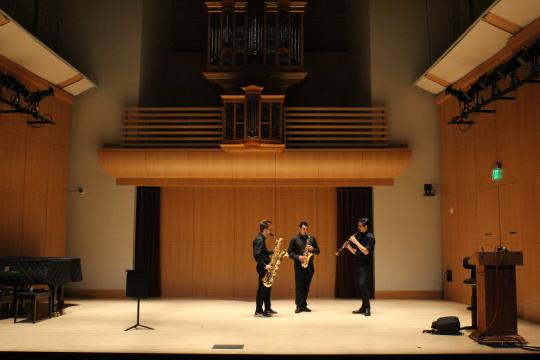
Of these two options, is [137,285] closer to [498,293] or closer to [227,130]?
[498,293]

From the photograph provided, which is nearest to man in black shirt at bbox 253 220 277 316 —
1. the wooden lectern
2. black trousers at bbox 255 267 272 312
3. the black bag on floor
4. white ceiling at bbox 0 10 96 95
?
black trousers at bbox 255 267 272 312

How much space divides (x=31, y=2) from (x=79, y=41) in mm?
1229

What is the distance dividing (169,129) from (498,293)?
7631 mm

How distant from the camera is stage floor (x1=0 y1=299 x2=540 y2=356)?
17.7ft

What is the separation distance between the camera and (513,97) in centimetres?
758

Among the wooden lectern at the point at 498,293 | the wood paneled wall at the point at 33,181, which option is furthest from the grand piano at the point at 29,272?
the wooden lectern at the point at 498,293

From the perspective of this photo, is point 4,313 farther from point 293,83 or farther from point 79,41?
point 293,83

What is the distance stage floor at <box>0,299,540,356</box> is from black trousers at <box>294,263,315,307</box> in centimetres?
22

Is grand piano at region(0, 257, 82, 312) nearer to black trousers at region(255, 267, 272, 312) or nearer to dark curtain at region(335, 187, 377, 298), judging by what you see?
black trousers at region(255, 267, 272, 312)

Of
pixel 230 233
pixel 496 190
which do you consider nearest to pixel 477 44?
pixel 496 190

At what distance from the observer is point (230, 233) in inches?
440

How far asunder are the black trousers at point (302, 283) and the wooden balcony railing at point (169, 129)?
9.97ft

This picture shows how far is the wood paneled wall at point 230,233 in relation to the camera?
36.3ft

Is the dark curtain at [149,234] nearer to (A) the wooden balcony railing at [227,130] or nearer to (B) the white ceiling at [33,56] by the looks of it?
(A) the wooden balcony railing at [227,130]
